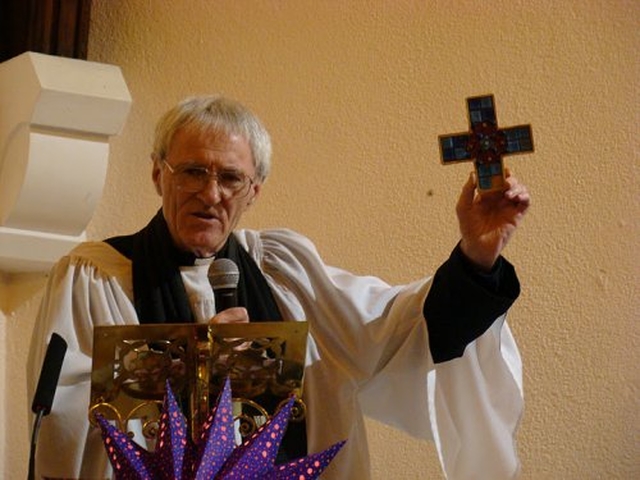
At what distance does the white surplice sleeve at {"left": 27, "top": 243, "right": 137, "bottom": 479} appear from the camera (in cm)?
385

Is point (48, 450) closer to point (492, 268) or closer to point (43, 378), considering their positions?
point (43, 378)

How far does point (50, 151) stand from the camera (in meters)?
6.04

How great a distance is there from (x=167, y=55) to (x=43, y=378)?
10.7 feet

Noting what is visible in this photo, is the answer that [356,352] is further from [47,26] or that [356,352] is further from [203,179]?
[47,26]

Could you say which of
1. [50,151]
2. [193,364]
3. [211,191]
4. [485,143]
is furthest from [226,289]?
[50,151]

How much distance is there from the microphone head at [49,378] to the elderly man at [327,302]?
0.61m

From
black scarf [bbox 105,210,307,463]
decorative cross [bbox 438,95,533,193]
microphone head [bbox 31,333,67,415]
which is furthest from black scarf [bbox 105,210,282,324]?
microphone head [bbox 31,333,67,415]

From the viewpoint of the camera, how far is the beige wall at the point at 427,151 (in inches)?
216

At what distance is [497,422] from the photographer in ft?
14.0

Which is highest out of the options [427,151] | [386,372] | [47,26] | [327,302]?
[47,26]

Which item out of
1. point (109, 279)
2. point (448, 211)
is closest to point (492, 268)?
point (109, 279)

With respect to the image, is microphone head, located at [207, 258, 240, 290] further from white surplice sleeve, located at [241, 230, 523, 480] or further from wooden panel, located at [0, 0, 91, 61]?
wooden panel, located at [0, 0, 91, 61]

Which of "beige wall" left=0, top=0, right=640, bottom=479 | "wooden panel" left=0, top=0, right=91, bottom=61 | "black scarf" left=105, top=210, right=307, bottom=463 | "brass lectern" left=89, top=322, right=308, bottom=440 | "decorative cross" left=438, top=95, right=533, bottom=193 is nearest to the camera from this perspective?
"brass lectern" left=89, top=322, right=308, bottom=440

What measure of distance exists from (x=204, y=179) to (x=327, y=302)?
20.5 inches
